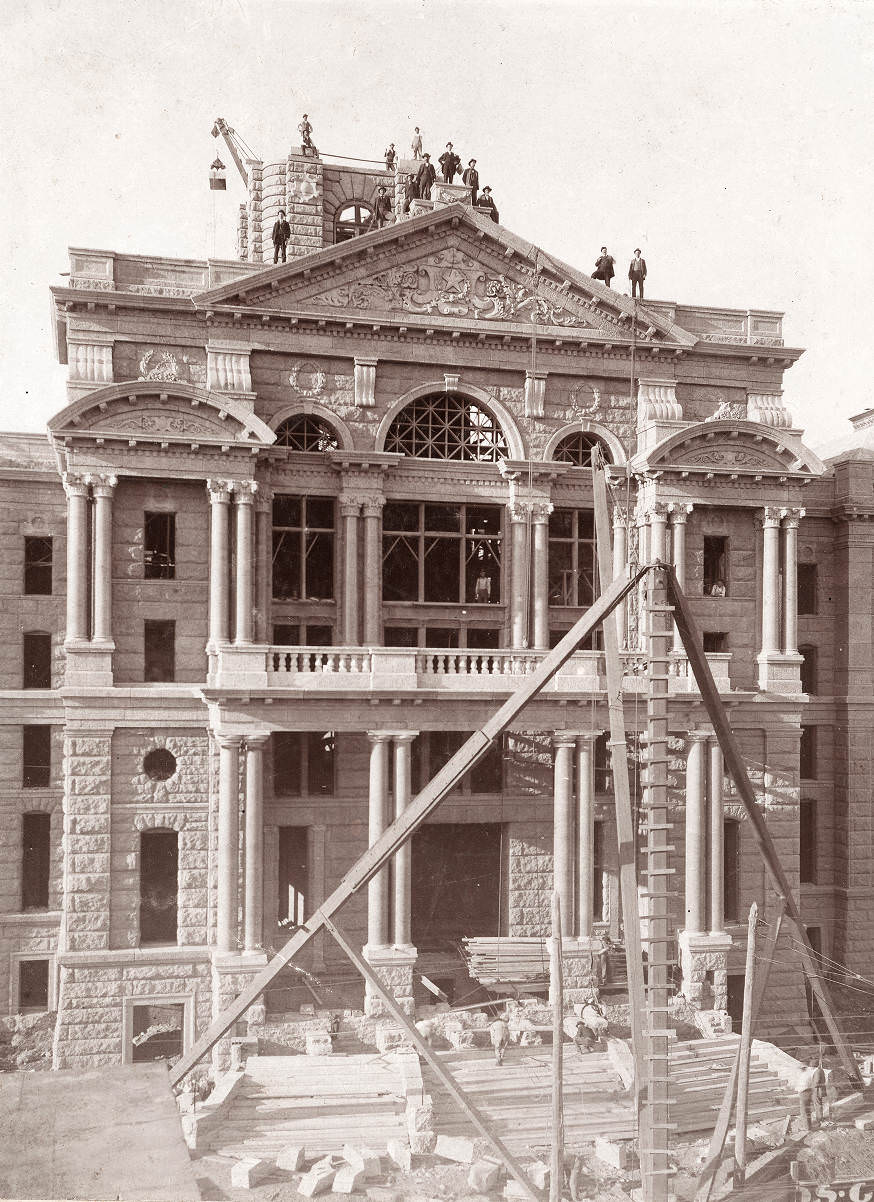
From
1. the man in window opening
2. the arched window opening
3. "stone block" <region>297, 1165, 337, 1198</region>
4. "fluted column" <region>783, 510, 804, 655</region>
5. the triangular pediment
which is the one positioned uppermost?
the man in window opening

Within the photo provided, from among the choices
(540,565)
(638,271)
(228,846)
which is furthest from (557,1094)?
(638,271)

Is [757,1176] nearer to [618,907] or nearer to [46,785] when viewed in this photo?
[618,907]

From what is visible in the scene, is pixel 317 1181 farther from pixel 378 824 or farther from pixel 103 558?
pixel 103 558

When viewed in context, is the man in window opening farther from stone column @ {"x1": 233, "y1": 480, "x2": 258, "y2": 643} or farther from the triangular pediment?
stone column @ {"x1": 233, "y1": 480, "x2": 258, "y2": 643}

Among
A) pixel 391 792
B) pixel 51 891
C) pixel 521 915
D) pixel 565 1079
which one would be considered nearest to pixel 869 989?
pixel 521 915

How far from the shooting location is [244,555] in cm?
2575

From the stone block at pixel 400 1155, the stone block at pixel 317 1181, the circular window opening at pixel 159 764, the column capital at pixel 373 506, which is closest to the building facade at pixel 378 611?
the column capital at pixel 373 506

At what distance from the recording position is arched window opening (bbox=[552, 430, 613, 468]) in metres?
28.9

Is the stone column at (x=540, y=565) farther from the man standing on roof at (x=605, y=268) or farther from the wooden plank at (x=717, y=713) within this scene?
the wooden plank at (x=717, y=713)

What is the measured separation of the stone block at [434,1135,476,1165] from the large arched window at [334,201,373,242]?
939 inches

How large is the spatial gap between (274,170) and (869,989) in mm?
29254

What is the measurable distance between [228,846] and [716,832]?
40.5ft

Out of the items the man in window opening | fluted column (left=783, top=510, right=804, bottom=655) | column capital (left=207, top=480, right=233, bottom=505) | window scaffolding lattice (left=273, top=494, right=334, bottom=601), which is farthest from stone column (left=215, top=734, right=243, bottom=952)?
fluted column (left=783, top=510, right=804, bottom=655)

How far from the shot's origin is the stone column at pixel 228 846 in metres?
24.7
